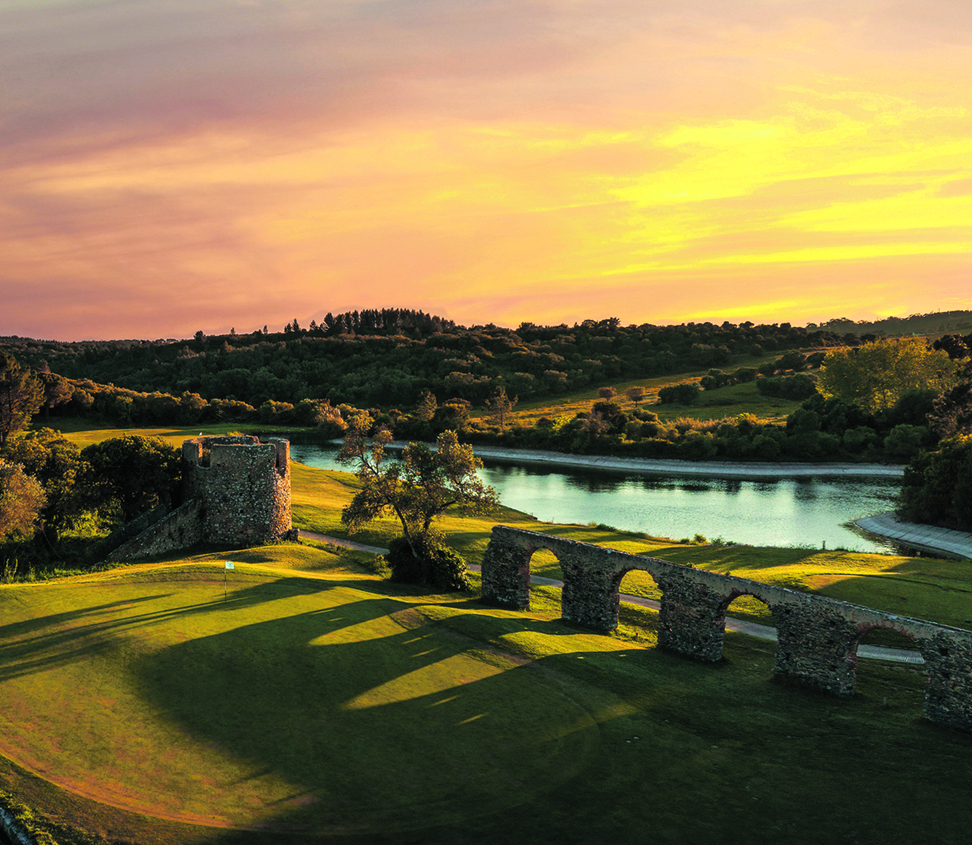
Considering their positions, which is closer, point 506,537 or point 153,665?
point 153,665

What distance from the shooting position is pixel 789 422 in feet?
325

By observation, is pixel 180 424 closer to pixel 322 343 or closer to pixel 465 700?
pixel 322 343

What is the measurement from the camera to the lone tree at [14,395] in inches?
2530

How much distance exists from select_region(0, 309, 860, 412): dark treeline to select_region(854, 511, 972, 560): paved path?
277ft

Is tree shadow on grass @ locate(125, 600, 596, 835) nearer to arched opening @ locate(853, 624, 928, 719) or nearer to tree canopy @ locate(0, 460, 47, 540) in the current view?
arched opening @ locate(853, 624, 928, 719)

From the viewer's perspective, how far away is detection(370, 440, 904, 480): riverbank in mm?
88938

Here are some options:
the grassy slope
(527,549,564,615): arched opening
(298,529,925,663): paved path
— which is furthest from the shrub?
the grassy slope

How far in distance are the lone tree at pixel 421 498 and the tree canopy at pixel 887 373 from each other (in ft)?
300

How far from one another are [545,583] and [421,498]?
297 inches

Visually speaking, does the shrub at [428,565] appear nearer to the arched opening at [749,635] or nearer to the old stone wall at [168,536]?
the old stone wall at [168,536]

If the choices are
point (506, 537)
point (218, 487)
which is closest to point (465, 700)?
point (506, 537)

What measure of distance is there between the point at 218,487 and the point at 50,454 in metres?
10.2

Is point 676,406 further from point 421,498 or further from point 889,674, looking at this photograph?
point 889,674

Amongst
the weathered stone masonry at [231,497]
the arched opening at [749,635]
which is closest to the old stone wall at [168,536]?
the weathered stone masonry at [231,497]
